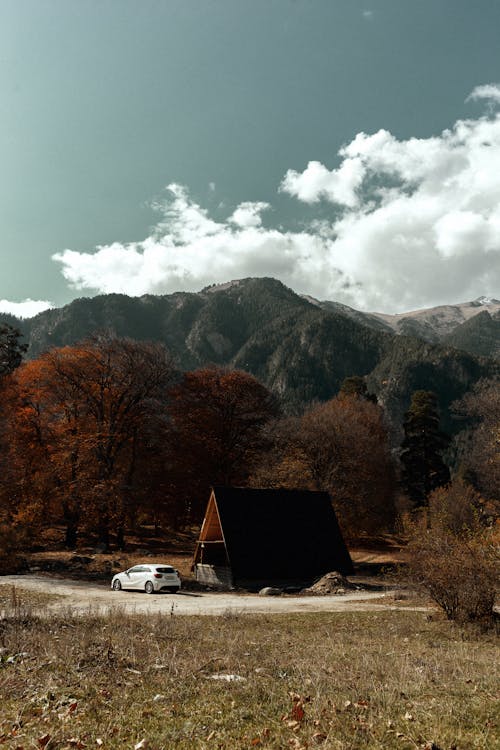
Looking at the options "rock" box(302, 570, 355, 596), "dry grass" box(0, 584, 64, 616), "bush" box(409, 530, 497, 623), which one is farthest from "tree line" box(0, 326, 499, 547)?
"bush" box(409, 530, 497, 623)

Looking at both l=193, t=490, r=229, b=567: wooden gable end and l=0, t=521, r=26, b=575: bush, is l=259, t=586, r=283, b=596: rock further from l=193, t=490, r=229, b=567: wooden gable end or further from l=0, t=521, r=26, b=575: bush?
l=0, t=521, r=26, b=575: bush

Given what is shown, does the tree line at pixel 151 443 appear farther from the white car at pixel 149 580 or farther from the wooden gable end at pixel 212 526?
the white car at pixel 149 580

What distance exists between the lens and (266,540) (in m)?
31.7

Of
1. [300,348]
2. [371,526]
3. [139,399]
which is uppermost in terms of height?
[300,348]

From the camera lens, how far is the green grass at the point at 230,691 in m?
6.38

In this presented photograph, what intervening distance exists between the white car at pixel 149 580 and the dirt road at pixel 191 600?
44 cm

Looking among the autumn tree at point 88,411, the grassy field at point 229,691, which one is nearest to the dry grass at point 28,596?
the grassy field at point 229,691

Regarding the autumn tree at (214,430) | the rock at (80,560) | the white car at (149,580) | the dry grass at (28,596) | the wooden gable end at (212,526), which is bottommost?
the rock at (80,560)

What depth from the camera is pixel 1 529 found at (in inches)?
1212

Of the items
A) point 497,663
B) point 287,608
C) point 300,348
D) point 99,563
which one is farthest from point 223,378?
point 300,348

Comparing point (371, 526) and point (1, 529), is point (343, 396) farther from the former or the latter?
point (1, 529)

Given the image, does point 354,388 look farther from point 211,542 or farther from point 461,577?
point 461,577

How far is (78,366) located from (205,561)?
2030cm

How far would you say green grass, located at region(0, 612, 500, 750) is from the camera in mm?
6375
